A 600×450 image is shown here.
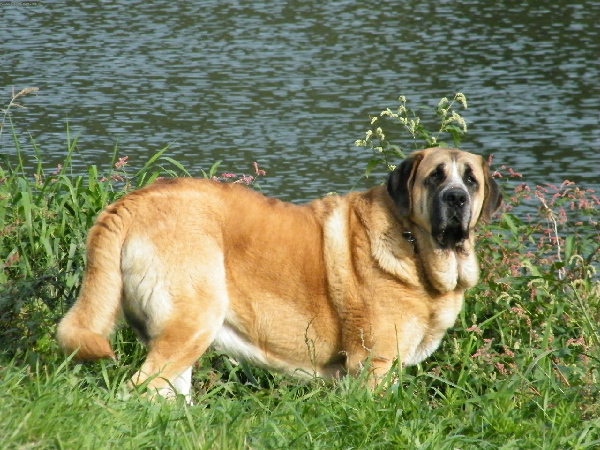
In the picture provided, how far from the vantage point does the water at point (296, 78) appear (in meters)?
13.2

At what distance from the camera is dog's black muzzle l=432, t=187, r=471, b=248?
5328 mm

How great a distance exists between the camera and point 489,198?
5652 mm

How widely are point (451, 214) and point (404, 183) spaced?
31 centimetres

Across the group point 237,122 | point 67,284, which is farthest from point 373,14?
point 67,284

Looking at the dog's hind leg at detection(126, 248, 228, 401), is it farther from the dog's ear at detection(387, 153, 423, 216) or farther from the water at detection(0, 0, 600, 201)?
the water at detection(0, 0, 600, 201)

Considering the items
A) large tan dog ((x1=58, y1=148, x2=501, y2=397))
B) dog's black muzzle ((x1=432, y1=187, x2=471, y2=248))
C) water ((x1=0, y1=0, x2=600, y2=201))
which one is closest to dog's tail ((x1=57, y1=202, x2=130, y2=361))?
large tan dog ((x1=58, y1=148, x2=501, y2=397))

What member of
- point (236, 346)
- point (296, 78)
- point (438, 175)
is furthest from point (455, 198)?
point (296, 78)

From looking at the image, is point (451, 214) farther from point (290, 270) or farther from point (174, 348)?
point (174, 348)

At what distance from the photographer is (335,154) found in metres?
13.1

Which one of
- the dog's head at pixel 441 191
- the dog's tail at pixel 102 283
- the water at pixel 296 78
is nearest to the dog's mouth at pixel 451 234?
the dog's head at pixel 441 191

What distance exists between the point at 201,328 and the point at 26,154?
8376mm

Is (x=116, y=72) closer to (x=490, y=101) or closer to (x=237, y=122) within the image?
(x=237, y=122)

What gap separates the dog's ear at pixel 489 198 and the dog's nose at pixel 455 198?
35cm

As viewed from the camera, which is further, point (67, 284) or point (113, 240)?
point (67, 284)
